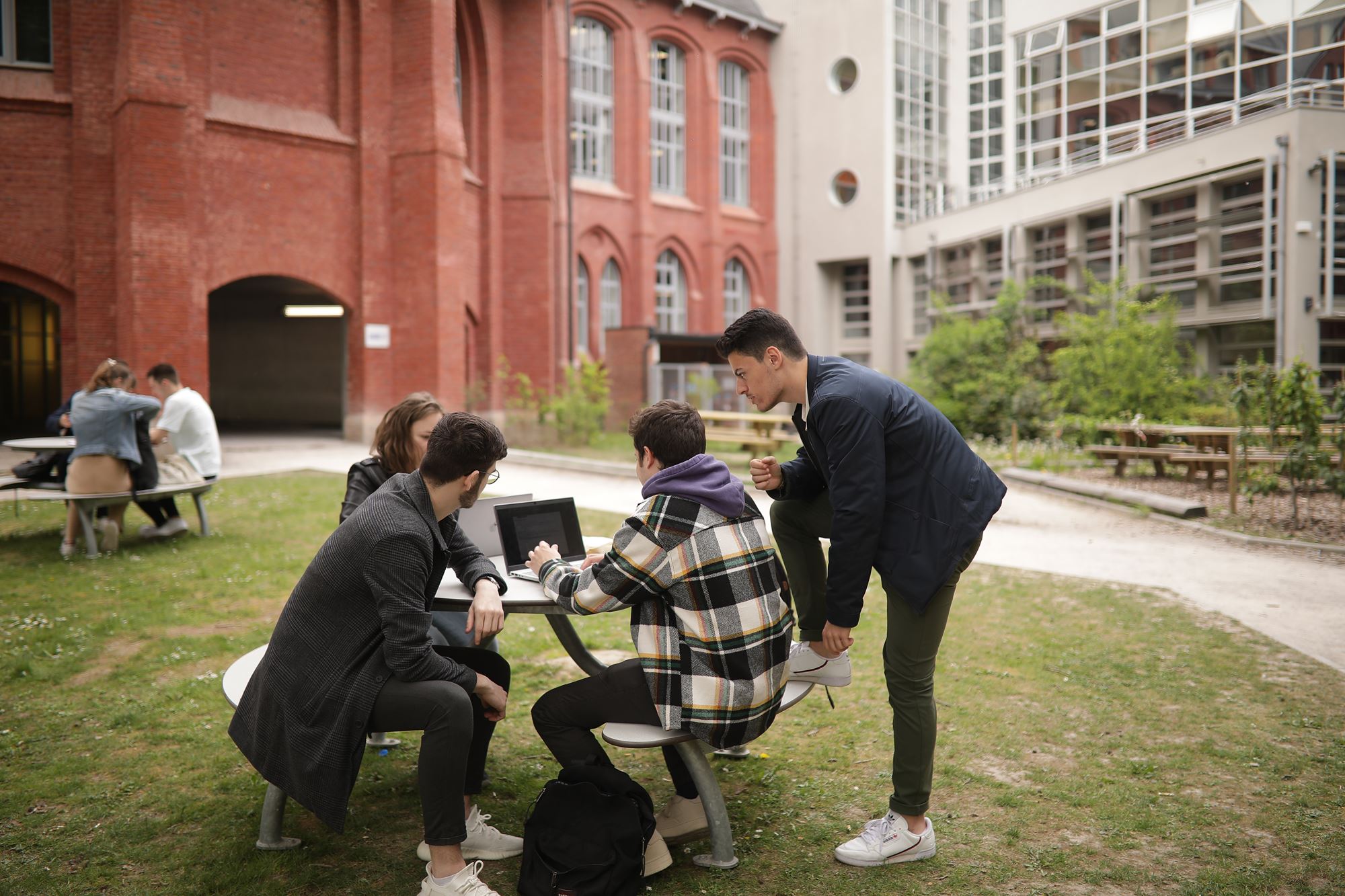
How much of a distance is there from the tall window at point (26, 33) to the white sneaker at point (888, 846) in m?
20.3

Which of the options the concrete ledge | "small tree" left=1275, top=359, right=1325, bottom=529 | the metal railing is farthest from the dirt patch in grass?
the metal railing

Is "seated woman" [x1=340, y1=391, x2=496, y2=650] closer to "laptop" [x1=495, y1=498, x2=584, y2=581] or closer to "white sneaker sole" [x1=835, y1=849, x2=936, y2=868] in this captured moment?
"laptop" [x1=495, y1=498, x2=584, y2=581]

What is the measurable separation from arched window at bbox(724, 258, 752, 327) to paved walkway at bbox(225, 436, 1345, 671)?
22.2m

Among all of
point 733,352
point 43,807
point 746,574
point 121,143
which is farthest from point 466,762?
point 121,143

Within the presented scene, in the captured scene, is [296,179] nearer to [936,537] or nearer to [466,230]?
[466,230]

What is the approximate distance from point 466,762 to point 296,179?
1921 cm

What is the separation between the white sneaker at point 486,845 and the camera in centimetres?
346

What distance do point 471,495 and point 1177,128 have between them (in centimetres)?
2812

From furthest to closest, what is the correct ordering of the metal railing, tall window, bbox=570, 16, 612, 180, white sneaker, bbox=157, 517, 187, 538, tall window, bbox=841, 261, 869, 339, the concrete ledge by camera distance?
tall window, bbox=841, 261, 869, 339 → tall window, bbox=570, 16, 612, 180 → the metal railing → the concrete ledge → white sneaker, bbox=157, 517, 187, 538

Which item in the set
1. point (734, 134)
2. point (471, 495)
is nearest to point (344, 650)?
point (471, 495)

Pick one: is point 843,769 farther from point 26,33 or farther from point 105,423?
point 26,33

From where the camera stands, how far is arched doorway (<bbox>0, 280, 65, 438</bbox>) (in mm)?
23938

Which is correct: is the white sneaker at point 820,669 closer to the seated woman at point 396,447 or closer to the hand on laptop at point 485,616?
the hand on laptop at point 485,616

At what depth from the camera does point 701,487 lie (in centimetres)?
315
